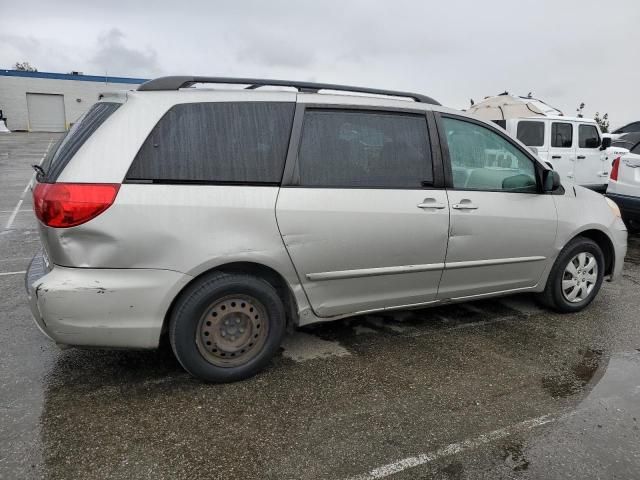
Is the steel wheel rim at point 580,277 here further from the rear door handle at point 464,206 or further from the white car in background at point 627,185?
the white car in background at point 627,185

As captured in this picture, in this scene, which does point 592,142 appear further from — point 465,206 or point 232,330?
point 232,330

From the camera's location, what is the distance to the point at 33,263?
3.15 metres

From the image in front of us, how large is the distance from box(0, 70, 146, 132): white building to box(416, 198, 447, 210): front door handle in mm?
41225

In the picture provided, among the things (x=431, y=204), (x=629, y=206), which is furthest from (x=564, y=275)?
(x=629, y=206)

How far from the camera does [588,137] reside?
38.9 feet

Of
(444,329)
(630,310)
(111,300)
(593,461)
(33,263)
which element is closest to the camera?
(593,461)

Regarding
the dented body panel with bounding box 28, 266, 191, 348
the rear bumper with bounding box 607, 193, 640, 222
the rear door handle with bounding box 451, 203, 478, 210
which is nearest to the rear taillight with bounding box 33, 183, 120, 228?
the dented body panel with bounding box 28, 266, 191, 348

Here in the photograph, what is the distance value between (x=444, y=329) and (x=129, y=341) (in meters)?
2.44

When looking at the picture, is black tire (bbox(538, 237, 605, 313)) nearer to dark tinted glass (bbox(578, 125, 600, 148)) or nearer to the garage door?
dark tinted glass (bbox(578, 125, 600, 148))

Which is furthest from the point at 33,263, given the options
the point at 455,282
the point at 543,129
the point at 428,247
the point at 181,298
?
the point at 543,129

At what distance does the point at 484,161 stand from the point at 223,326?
2361mm

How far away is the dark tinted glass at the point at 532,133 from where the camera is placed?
11391mm

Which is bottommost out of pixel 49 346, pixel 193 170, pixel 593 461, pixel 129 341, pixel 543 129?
pixel 593 461

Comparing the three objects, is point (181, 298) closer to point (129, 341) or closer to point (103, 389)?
point (129, 341)
